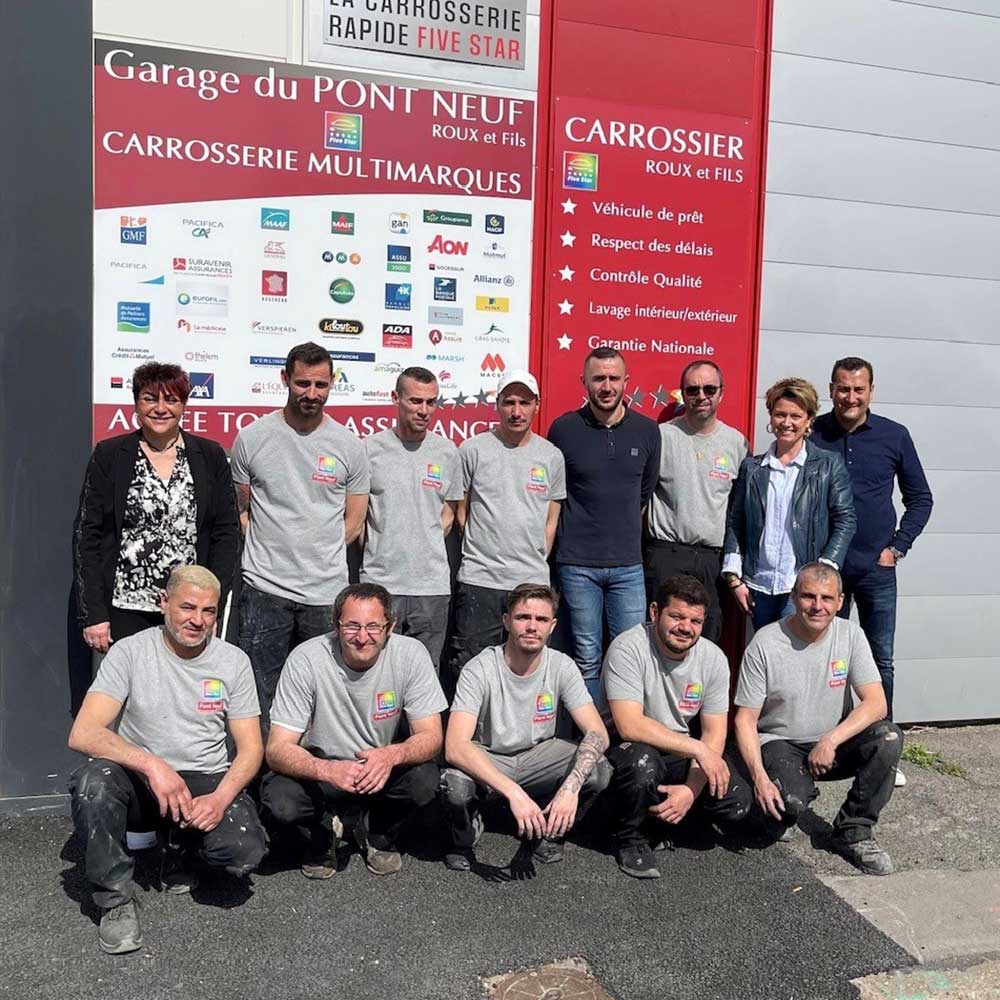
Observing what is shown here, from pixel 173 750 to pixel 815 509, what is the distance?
2936mm

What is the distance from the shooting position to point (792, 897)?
12.6 ft

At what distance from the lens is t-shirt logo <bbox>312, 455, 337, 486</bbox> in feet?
14.3

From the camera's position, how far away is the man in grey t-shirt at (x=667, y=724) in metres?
3.98

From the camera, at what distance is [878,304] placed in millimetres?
5652

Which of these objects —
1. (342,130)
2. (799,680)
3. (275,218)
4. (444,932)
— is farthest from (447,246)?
(444,932)

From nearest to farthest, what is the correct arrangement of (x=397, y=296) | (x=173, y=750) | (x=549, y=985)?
(x=549, y=985)
(x=173, y=750)
(x=397, y=296)

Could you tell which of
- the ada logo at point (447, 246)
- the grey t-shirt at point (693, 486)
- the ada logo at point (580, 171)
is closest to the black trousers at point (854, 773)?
the grey t-shirt at point (693, 486)

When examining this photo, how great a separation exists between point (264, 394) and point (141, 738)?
5.87ft

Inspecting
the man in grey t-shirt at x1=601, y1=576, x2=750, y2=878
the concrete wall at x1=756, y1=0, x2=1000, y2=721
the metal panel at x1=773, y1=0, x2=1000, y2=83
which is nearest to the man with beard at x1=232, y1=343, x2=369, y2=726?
the man in grey t-shirt at x1=601, y1=576, x2=750, y2=878

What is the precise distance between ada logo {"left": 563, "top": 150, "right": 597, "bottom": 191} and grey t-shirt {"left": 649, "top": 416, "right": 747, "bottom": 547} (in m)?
1.32

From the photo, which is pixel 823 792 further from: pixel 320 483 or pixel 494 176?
pixel 494 176

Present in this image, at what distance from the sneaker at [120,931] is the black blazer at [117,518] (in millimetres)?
1133

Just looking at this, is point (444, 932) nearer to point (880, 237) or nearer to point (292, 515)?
point (292, 515)

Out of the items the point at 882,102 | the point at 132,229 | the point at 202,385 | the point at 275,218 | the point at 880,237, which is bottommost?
Answer: the point at 202,385
